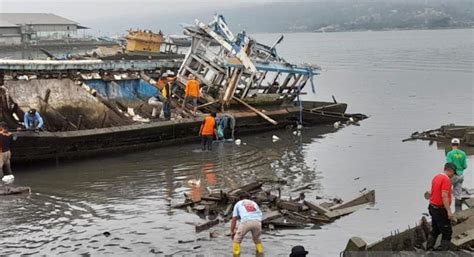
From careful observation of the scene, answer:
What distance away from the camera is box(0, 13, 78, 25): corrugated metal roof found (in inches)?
3588

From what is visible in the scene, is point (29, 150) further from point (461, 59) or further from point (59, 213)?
point (461, 59)

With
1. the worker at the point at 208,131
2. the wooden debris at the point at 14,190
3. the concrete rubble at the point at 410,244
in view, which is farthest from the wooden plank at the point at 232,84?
the concrete rubble at the point at 410,244

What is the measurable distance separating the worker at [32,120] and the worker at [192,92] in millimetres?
6790

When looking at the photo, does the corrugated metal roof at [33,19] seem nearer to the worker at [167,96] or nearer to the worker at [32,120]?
the worker at [167,96]

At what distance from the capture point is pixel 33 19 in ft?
305

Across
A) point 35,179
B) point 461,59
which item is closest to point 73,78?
point 35,179

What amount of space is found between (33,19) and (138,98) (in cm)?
7409

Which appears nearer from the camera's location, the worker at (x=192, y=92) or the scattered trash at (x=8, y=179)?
the scattered trash at (x=8, y=179)

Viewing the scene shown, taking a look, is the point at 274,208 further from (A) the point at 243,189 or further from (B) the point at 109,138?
(B) the point at 109,138

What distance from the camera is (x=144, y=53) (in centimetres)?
4244

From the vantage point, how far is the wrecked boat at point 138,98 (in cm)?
2050

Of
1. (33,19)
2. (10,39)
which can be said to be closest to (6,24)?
(10,39)

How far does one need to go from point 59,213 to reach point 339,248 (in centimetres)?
642

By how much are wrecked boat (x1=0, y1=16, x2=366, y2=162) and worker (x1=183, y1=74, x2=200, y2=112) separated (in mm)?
358
